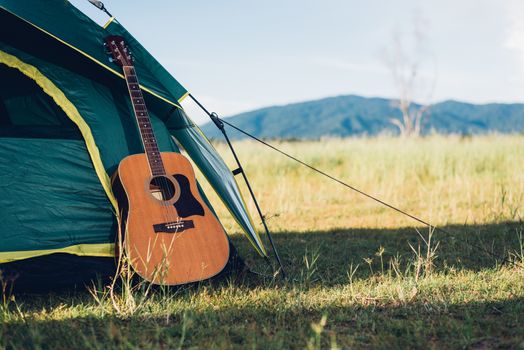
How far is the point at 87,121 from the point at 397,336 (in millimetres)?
2274

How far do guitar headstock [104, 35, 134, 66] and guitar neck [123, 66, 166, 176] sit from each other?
0.16ft

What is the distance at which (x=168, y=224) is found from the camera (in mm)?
3252

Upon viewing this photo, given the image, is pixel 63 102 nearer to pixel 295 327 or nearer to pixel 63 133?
pixel 63 133

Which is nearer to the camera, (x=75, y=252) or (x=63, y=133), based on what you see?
(x=75, y=252)

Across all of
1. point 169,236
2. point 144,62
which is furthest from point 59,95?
point 169,236

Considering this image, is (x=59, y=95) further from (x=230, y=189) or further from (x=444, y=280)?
(x=444, y=280)

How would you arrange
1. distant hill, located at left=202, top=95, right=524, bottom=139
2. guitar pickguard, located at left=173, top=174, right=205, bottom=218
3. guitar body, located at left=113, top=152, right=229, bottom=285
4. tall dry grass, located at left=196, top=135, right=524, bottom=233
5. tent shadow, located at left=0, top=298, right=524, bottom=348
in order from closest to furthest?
tent shadow, located at left=0, top=298, right=524, bottom=348 → guitar body, located at left=113, top=152, right=229, bottom=285 → guitar pickguard, located at left=173, top=174, right=205, bottom=218 → tall dry grass, located at left=196, top=135, right=524, bottom=233 → distant hill, located at left=202, top=95, right=524, bottom=139

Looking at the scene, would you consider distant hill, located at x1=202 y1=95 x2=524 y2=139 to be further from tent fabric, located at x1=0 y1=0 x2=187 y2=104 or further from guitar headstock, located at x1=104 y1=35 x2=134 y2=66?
guitar headstock, located at x1=104 y1=35 x2=134 y2=66

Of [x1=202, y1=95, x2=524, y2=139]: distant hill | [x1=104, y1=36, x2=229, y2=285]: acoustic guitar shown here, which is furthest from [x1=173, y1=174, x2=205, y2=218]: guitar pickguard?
[x1=202, y1=95, x2=524, y2=139]: distant hill

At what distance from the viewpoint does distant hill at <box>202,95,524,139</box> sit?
140750 mm

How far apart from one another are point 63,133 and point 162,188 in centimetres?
77

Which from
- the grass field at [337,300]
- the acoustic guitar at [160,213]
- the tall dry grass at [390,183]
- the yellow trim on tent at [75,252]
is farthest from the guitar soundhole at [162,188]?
the tall dry grass at [390,183]

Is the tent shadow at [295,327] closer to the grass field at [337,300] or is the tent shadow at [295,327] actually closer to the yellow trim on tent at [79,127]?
the grass field at [337,300]

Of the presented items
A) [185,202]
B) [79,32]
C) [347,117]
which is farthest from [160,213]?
[347,117]
